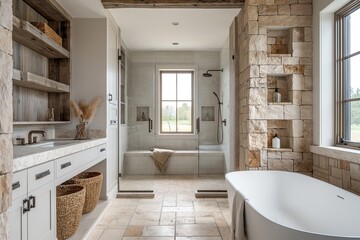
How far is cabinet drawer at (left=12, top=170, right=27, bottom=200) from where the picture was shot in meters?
1.46

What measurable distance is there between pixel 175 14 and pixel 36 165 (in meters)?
2.77

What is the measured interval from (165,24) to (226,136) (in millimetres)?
2115

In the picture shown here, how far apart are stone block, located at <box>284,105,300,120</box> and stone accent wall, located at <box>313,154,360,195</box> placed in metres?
0.50

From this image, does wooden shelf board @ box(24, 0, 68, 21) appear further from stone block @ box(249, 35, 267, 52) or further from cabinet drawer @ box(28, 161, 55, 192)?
stone block @ box(249, 35, 267, 52)

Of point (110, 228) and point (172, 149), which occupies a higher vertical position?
point (172, 149)

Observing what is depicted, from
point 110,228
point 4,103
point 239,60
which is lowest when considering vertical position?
point 110,228

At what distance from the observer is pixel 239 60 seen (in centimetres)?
364

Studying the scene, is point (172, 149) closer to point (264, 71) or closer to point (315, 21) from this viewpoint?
point (264, 71)

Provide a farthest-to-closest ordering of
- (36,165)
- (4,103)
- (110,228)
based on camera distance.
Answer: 1. (110,228)
2. (36,165)
3. (4,103)

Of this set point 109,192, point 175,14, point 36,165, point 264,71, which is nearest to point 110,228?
point 109,192

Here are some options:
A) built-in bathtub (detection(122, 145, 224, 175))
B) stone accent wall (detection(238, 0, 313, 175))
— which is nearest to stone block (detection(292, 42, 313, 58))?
stone accent wall (detection(238, 0, 313, 175))

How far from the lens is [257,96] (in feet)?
10.2

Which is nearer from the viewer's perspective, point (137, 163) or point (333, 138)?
point (333, 138)

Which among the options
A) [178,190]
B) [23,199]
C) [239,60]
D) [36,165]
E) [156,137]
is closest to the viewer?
[23,199]
